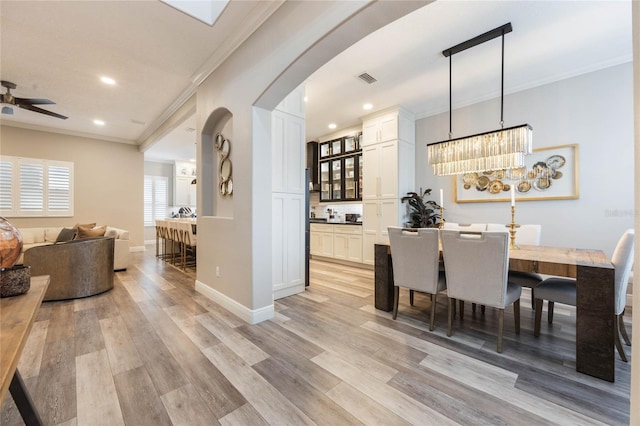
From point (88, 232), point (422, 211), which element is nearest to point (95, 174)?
point (88, 232)

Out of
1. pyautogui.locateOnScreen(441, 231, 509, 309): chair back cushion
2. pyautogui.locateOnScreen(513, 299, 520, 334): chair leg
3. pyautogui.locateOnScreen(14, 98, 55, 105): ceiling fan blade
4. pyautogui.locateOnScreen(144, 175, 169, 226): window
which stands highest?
pyautogui.locateOnScreen(14, 98, 55, 105): ceiling fan blade

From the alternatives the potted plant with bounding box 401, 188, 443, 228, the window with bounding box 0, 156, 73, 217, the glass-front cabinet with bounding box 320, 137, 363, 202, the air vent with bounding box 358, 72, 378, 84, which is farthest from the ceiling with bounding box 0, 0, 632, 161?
the window with bounding box 0, 156, 73, 217

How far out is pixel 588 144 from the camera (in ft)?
11.1

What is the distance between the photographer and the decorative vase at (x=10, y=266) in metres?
1.03

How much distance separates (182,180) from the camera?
879cm

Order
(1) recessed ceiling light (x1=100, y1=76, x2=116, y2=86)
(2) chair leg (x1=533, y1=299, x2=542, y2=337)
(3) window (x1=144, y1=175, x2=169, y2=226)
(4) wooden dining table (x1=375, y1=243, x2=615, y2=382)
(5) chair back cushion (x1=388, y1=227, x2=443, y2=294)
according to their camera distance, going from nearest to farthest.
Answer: (4) wooden dining table (x1=375, y1=243, x2=615, y2=382) → (2) chair leg (x1=533, y1=299, x2=542, y2=337) → (5) chair back cushion (x1=388, y1=227, x2=443, y2=294) → (1) recessed ceiling light (x1=100, y1=76, x2=116, y2=86) → (3) window (x1=144, y1=175, x2=169, y2=226)

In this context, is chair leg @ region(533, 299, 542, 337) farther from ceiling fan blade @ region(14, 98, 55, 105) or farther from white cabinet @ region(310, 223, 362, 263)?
ceiling fan blade @ region(14, 98, 55, 105)

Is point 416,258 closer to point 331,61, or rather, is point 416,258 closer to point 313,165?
point 331,61

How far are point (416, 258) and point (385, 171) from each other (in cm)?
261

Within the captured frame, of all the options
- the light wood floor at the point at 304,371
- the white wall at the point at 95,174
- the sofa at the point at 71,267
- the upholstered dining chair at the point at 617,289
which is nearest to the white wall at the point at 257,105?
the light wood floor at the point at 304,371

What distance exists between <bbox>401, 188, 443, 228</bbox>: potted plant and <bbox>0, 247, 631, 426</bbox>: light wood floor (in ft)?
6.32

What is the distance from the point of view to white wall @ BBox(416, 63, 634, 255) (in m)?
3.18

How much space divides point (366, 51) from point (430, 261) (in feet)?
7.76

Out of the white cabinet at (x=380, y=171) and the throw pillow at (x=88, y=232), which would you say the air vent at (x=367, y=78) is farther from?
the throw pillow at (x=88, y=232)
